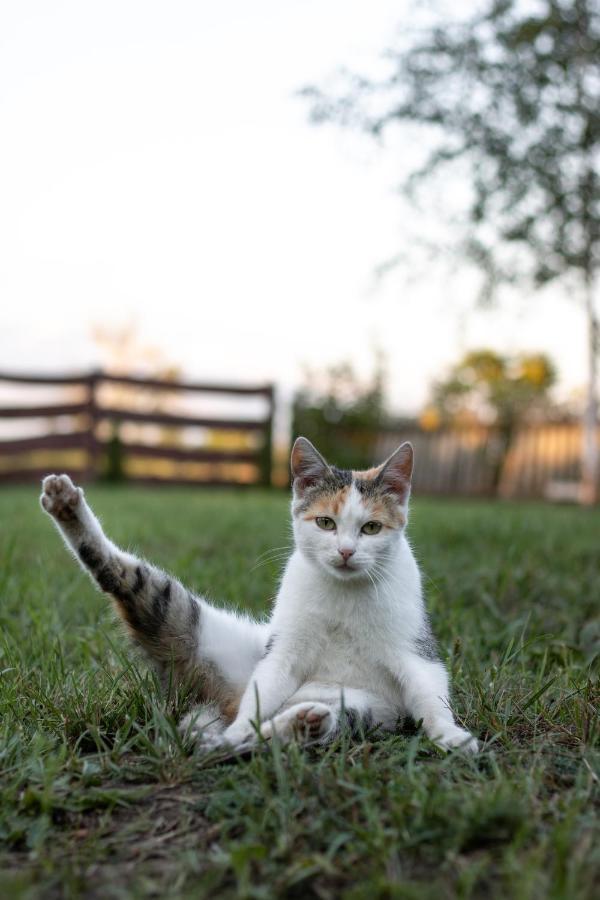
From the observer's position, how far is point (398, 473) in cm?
266

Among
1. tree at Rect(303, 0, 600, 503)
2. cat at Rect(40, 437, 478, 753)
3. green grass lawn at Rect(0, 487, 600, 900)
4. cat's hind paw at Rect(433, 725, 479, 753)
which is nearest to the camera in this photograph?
green grass lawn at Rect(0, 487, 600, 900)

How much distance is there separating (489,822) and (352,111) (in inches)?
498

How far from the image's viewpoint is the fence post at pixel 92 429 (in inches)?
529

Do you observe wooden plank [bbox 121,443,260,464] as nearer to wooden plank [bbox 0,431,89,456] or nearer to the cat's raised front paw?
wooden plank [bbox 0,431,89,456]

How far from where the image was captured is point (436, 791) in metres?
1.63

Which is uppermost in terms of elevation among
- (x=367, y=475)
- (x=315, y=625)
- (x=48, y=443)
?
(x=367, y=475)

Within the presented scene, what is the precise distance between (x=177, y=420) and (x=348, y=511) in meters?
12.0

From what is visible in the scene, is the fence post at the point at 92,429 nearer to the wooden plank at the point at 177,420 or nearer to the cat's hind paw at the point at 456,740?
the wooden plank at the point at 177,420

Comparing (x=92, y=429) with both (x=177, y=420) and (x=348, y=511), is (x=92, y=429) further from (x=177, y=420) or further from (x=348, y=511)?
(x=348, y=511)

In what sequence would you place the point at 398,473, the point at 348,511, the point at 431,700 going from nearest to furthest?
the point at 431,700
the point at 348,511
the point at 398,473

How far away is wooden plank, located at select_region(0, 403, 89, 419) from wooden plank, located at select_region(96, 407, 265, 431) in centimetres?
34

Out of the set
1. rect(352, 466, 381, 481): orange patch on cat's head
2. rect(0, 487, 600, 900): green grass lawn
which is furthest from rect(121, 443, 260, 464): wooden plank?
rect(352, 466, 381, 481): orange patch on cat's head

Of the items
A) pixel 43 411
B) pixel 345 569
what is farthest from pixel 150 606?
pixel 43 411

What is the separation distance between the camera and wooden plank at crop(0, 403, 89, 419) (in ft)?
44.1
